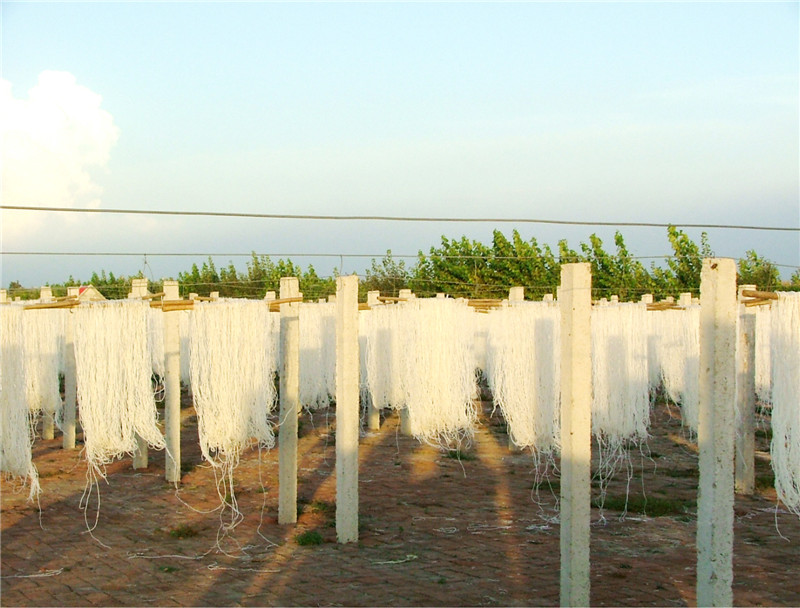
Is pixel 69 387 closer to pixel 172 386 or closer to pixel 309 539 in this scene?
pixel 172 386

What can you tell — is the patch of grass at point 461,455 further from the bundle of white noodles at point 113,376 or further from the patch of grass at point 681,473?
the bundle of white noodles at point 113,376

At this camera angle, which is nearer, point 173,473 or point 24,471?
point 24,471

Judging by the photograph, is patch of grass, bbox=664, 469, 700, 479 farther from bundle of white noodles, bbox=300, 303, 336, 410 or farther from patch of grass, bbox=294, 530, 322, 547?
bundle of white noodles, bbox=300, 303, 336, 410

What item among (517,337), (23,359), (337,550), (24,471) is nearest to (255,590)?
(337,550)

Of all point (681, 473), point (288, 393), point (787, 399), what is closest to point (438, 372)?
point (288, 393)

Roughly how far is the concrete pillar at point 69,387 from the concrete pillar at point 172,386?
1.73 meters

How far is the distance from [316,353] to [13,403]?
7.87m

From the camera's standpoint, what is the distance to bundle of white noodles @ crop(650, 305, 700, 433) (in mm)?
13305

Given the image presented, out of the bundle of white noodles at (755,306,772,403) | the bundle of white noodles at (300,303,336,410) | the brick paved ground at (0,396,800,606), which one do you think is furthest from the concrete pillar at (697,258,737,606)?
the bundle of white noodles at (300,303,336,410)

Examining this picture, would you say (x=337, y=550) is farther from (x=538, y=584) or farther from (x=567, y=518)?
(x=567, y=518)

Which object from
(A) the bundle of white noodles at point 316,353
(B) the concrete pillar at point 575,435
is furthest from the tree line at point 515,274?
(B) the concrete pillar at point 575,435

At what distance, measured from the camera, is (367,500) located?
10367mm

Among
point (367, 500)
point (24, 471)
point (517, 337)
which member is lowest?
point (367, 500)

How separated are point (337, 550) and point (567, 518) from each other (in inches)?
119
